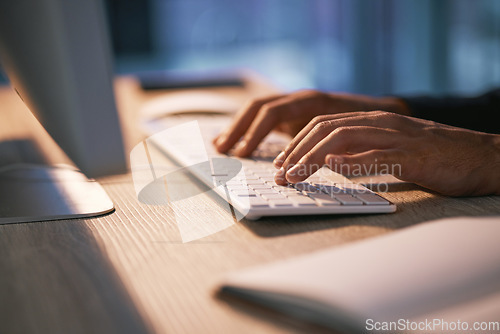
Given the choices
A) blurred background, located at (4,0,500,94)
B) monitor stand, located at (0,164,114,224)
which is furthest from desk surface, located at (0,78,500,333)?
blurred background, located at (4,0,500,94)

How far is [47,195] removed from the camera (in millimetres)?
587

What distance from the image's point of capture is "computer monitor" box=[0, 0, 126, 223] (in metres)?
0.64

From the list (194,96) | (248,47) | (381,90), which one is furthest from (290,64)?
(194,96)

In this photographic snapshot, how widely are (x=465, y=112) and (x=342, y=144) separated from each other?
1.55 feet

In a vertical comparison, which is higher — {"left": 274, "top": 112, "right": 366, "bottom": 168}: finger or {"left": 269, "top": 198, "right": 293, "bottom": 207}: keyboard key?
{"left": 274, "top": 112, "right": 366, "bottom": 168}: finger

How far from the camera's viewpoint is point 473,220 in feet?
1.40

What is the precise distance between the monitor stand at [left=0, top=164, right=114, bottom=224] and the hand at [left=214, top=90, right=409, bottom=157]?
0.78 feet

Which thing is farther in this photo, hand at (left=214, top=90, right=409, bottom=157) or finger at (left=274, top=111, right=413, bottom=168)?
hand at (left=214, top=90, right=409, bottom=157)

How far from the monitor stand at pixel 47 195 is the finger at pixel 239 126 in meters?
0.22

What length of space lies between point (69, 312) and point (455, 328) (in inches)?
10.1

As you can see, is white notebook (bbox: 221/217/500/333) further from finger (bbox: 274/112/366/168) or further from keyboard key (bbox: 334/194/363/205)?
finger (bbox: 274/112/366/168)

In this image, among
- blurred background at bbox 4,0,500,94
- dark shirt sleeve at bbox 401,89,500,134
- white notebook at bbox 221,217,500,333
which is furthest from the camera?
blurred background at bbox 4,0,500,94

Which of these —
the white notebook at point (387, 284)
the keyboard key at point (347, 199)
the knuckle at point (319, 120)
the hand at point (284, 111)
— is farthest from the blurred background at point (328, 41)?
the white notebook at point (387, 284)

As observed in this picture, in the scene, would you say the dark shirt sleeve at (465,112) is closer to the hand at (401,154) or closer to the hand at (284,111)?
the hand at (284,111)
